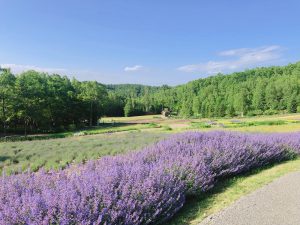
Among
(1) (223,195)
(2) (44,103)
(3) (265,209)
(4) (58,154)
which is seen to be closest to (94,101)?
(2) (44,103)

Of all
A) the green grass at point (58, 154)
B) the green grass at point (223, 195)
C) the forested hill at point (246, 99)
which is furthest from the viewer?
the forested hill at point (246, 99)

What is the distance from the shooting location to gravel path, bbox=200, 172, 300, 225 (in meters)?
4.09

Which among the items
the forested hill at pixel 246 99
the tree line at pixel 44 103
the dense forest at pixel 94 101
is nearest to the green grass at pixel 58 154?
the tree line at pixel 44 103

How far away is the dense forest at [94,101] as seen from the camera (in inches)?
1741

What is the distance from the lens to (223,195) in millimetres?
5504

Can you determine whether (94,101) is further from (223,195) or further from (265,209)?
(265,209)

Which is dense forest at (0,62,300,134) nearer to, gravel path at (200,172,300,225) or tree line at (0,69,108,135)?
tree line at (0,69,108,135)

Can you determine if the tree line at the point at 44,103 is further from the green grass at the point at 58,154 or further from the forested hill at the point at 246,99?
the forested hill at the point at 246,99

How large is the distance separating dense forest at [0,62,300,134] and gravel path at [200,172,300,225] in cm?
4251

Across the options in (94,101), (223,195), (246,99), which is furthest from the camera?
(246,99)

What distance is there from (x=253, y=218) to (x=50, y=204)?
2859mm

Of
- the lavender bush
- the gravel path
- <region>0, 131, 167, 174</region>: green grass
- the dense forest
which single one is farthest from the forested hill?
the lavender bush

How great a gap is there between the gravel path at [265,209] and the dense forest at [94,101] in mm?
42511

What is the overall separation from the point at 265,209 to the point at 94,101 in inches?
2613
